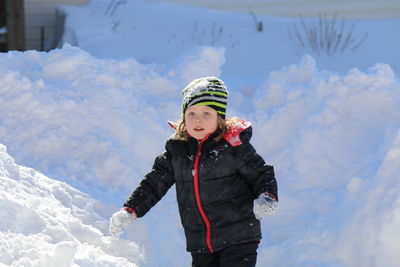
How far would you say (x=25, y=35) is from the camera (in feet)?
35.1

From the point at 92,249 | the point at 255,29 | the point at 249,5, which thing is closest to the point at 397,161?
the point at 92,249

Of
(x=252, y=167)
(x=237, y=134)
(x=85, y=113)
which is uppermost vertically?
(x=85, y=113)

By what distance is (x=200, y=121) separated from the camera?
3988 millimetres

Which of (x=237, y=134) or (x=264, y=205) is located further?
(x=237, y=134)

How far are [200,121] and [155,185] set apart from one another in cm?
48

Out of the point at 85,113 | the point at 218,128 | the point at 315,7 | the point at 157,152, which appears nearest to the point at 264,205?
the point at 218,128

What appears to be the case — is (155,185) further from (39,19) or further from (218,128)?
(39,19)

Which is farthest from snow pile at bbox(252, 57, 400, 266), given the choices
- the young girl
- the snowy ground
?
the young girl

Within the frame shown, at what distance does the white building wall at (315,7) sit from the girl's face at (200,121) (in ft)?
23.6

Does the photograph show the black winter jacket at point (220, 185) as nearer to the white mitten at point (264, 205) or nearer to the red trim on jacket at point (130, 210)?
the white mitten at point (264, 205)

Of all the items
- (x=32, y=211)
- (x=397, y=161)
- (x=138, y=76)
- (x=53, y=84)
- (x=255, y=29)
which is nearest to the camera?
(x=32, y=211)

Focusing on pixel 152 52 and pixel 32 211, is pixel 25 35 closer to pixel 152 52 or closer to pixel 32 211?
pixel 152 52

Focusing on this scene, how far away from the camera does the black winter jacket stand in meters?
4.01

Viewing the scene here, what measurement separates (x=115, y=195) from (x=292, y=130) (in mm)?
1599
